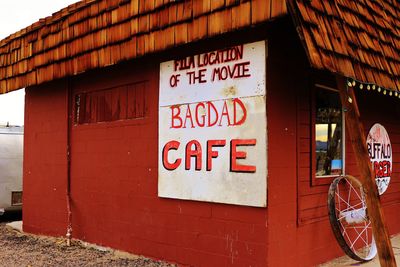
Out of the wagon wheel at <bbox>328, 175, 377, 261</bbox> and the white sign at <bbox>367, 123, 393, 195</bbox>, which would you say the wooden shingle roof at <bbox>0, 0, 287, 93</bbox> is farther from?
the white sign at <bbox>367, 123, 393, 195</bbox>

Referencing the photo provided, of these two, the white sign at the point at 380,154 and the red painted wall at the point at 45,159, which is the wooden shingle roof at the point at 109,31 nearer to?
the red painted wall at the point at 45,159

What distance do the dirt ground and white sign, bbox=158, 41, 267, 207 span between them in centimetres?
110

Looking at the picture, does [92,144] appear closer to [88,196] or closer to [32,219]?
[88,196]

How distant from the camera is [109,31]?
5.92 m

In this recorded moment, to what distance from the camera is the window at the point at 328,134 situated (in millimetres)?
5727

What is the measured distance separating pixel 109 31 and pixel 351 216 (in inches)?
154

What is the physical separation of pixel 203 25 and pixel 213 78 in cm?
72

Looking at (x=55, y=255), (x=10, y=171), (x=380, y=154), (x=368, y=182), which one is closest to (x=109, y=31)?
(x=55, y=255)

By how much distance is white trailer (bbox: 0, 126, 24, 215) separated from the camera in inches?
404

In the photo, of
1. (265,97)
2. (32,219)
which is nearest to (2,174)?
(32,219)

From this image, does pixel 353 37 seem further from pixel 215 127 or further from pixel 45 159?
pixel 45 159

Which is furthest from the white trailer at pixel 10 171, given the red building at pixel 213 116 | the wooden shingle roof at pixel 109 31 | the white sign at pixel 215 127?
the white sign at pixel 215 127

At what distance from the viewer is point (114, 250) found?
655 cm

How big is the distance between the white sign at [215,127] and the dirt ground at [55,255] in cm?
110
